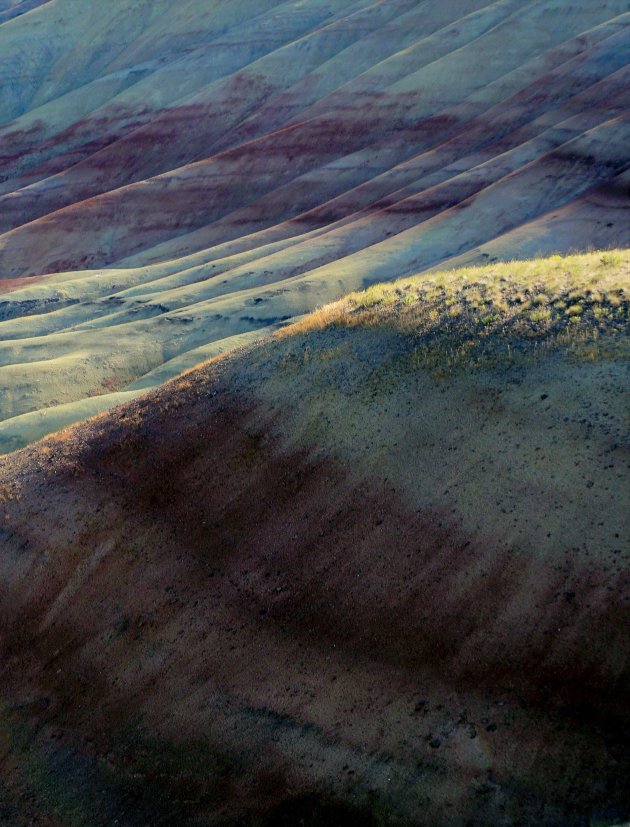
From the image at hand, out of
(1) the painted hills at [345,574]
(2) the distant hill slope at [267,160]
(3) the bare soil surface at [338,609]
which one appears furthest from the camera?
A: (2) the distant hill slope at [267,160]

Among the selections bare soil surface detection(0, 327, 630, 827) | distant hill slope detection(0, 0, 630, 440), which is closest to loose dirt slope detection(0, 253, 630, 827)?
bare soil surface detection(0, 327, 630, 827)

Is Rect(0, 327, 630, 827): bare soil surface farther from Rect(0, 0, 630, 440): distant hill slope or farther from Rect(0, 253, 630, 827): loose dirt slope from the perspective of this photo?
Rect(0, 0, 630, 440): distant hill slope

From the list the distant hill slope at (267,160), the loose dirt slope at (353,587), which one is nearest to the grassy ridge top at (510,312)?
the loose dirt slope at (353,587)

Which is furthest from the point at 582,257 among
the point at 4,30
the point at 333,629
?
the point at 4,30

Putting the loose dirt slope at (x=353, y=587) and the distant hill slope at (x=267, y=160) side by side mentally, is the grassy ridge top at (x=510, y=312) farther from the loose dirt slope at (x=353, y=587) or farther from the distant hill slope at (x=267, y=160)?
the distant hill slope at (x=267, y=160)

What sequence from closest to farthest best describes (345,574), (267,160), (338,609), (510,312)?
(338,609)
(345,574)
(510,312)
(267,160)

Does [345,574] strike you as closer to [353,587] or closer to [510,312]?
[353,587]

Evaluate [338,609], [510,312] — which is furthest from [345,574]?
[510,312]
